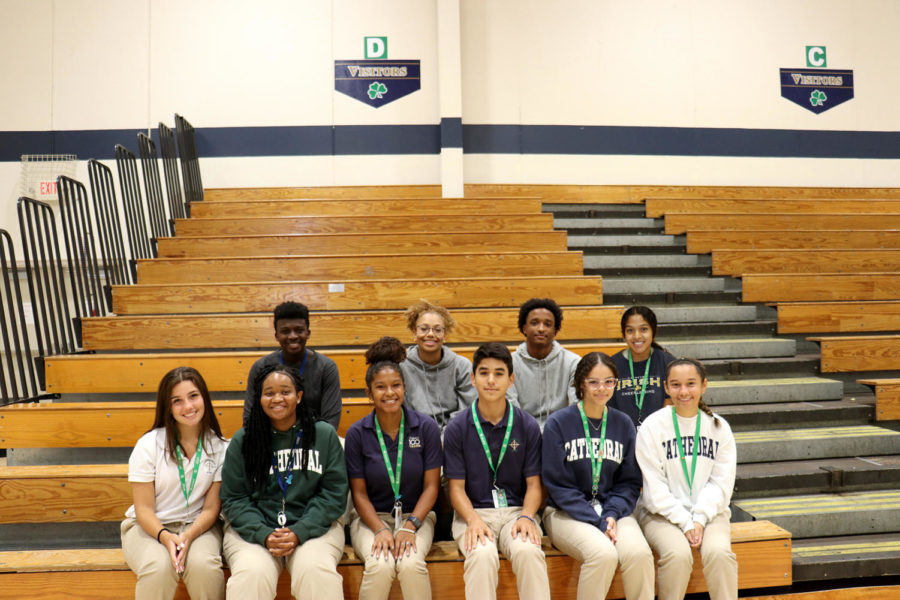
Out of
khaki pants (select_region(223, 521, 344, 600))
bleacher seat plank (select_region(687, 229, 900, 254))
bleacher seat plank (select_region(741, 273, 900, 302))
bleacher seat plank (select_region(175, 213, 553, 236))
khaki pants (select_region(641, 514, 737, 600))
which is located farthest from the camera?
bleacher seat plank (select_region(175, 213, 553, 236))

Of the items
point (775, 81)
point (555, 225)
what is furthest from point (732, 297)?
point (775, 81)

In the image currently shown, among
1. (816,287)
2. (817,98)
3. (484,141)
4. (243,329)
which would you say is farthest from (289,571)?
(817,98)

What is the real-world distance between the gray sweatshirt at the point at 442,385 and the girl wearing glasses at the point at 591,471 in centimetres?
52

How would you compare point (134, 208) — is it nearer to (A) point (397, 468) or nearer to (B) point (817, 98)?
(A) point (397, 468)

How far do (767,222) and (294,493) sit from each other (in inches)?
165

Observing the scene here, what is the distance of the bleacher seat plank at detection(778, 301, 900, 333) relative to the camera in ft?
12.4

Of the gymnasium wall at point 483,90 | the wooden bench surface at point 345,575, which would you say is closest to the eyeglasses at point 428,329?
the wooden bench surface at point 345,575

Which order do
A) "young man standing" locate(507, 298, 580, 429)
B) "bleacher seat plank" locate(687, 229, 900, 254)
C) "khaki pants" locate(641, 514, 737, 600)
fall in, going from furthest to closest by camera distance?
"bleacher seat plank" locate(687, 229, 900, 254)
"young man standing" locate(507, 298, 580, 429)
"khaki pants" locate(641, 514, 737, 600)

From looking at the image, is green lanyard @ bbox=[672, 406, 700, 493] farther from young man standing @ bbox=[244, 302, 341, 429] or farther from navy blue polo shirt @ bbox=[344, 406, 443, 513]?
young man standing @ bbox=[244, 302, 341, 429]

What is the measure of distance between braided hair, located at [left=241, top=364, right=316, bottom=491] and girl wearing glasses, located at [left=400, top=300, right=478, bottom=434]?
1.86 ft

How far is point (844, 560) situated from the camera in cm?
231

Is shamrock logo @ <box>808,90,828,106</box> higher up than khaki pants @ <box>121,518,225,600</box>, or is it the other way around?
shamrock logo @ <box>808,90,828,106</box>

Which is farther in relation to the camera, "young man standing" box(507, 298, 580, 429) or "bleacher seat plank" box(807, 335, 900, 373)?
"bleacher seat plank" box(807, 335, 900, 373)

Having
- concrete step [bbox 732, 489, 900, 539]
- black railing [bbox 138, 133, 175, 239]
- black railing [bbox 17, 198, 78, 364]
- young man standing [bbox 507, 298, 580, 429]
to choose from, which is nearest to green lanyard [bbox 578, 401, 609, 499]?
young man standing [bbox 507, 298, 580, 429]
